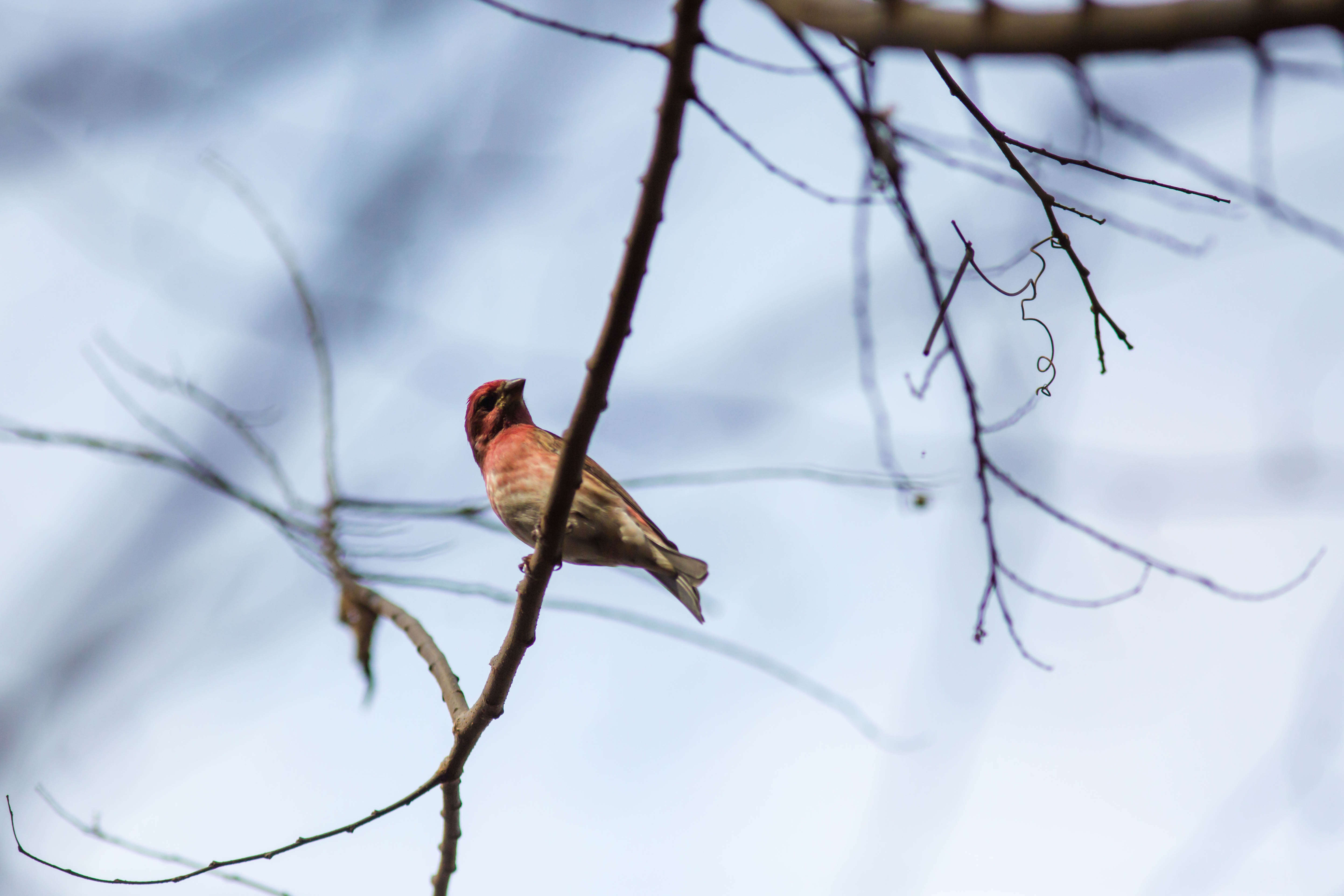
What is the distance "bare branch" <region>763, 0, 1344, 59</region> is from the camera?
49.7 inches

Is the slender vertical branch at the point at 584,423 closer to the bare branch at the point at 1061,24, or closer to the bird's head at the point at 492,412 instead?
the bare branch at the point at 1061,24

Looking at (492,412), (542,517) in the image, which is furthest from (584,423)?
(492,412)

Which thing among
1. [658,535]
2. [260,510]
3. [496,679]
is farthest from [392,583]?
[496,679]

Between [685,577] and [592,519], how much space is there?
529mm

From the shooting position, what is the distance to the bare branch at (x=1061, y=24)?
126 centimetres

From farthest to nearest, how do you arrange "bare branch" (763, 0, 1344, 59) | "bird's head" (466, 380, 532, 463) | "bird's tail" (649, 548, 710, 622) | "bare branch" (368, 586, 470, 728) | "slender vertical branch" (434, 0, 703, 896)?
"bird's head" (466, 380, 532, 463) → "bird's tail" (649, 548, 710, 622) → "bare branch" (368, 586, 470, 728) → "slender vertical branch" (434, 0, 703, 896) → "bare branch" (763, 0, 1344, 59)

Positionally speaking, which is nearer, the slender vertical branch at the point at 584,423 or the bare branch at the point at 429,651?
the slender vertical branch at the point at 584,423

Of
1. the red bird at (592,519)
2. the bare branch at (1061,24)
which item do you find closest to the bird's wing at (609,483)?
the red bird at (592,519)

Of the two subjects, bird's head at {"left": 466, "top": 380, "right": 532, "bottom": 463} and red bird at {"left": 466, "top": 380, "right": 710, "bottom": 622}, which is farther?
bird's head at {"left": 466, "top": 380, "right": 532, "bottom": 463}

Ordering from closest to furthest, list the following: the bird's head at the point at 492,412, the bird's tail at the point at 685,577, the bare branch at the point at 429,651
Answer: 1. the bare branch at the point at 429,651
2. the bird's tail at the point at 685,577
3. the bird's head at the point at 492,412

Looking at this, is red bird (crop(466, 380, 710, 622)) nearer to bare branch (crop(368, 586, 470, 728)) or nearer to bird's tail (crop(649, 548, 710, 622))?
bird's tail (crop(649, 548, 710, 622))

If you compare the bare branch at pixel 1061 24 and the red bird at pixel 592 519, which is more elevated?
the bare branch at pixel 1061 24

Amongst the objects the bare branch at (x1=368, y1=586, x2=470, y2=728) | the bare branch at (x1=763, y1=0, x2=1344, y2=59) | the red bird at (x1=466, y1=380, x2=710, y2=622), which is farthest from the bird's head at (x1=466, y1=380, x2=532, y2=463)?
the bare branch at (x1=763, y1=0, x2=1344, y2=59)

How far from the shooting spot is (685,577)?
4516 millimetres
